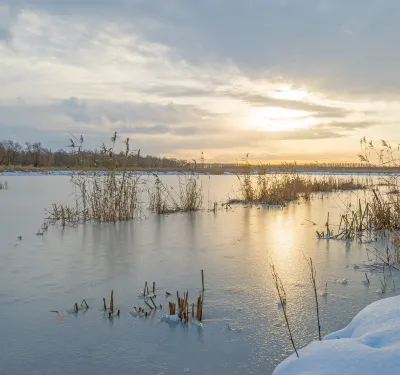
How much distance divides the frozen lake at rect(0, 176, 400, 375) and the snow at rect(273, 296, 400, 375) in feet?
1.36

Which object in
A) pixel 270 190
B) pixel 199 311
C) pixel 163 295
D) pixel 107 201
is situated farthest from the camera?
pixel 270 190

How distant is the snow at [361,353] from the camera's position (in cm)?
146

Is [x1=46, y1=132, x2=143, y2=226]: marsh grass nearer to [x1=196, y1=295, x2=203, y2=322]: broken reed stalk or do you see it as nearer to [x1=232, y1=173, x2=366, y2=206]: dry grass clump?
[x1=232, y1=173, x2=366, y2=206]: dry grass clump

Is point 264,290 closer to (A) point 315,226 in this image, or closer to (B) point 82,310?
(B) point 82,310

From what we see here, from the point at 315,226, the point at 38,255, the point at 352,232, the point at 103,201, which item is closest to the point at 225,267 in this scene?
the point at 38,255

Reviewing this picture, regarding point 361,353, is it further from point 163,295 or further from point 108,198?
point 108,198

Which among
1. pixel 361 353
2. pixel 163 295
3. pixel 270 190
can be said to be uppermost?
pixel 270 190

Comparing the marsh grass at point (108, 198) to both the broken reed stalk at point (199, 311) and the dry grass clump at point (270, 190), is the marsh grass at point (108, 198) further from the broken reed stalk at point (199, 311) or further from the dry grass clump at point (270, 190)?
the broken reed stalk at point (199, 311)

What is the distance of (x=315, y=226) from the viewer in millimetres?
6926

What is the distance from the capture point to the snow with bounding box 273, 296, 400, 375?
57.4 inches

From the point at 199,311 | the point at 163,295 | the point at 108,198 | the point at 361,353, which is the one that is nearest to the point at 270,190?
the point at 108,198

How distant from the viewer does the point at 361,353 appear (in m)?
1.55

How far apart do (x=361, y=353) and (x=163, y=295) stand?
192 centimetres

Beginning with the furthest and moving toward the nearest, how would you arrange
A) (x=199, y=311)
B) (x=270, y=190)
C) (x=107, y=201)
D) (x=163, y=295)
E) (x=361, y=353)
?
(x=270, y=190), (x=107, y=201), (x=163, y=295), (x=199, y=311), (x=361, y=353)
